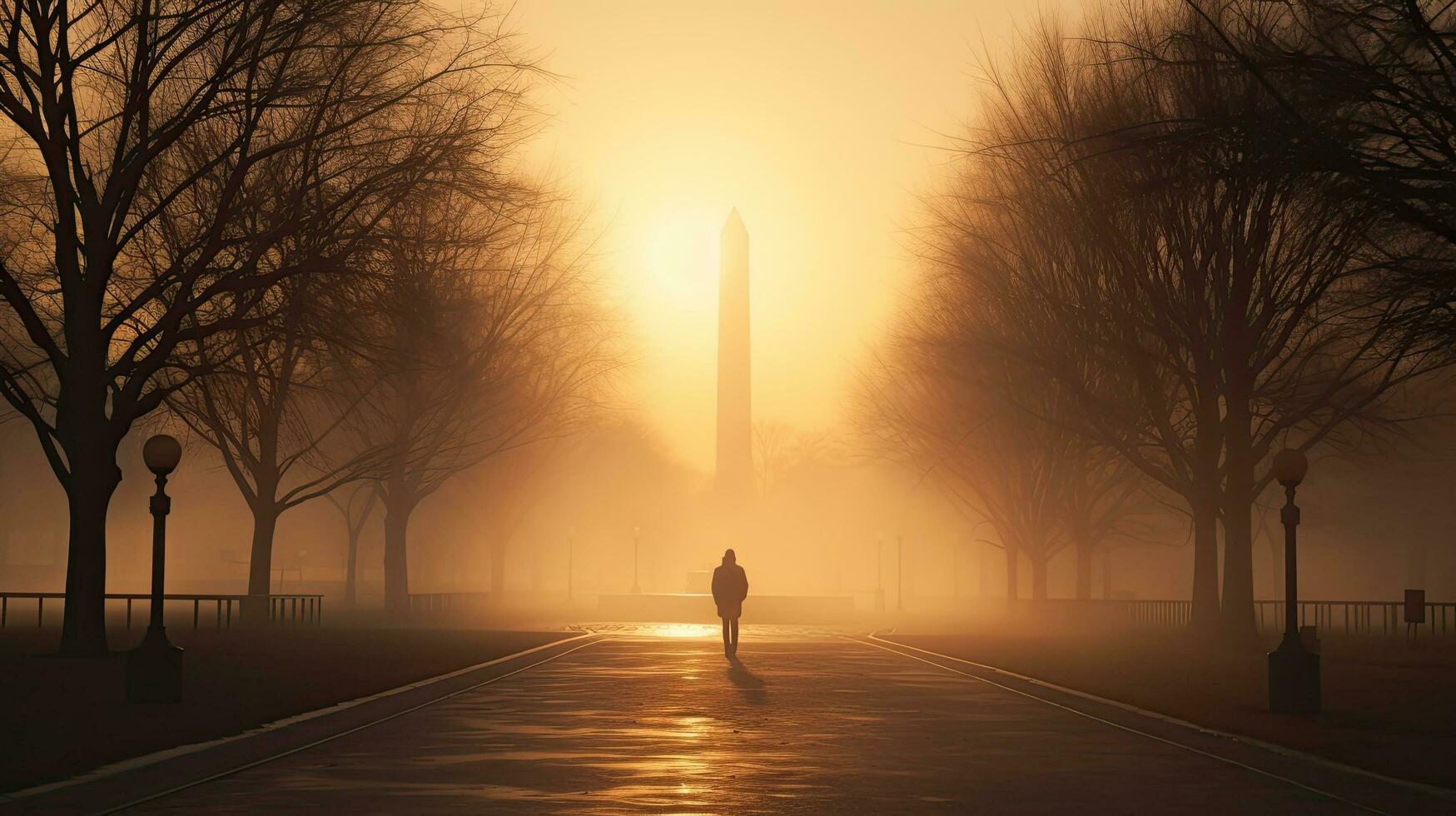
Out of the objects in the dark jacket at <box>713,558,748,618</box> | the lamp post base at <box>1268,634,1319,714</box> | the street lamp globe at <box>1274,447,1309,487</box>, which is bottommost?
the lamp post base at <box>1268,634,1319,714</box>

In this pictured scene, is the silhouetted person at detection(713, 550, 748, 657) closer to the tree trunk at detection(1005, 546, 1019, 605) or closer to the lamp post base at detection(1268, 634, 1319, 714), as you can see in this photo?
the lamp post base at detection(1268, 634, 1319, 714)

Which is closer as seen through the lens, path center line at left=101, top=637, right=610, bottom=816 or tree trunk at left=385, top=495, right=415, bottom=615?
path center line at left=101, top=637, right=610, bottom=816

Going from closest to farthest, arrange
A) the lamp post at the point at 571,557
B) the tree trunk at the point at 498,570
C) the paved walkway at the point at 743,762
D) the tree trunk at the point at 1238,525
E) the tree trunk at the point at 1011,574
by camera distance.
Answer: the paved walkway at the point at 743,762 → the tree trunk at the point at 1238,525 → the tree trunk at the point at 1011,574 → the tree trunk at the point at 498,570 → the lamp post at the point at 571,557

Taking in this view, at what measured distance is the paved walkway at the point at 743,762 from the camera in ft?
36.9

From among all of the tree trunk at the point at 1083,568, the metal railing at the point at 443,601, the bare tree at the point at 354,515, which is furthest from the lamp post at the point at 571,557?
the tree trunk at the point at 1083,568

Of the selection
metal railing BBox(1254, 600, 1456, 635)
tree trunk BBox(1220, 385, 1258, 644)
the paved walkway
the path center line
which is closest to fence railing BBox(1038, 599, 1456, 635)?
metal railing BBox(1254, 600, 1456, 635)

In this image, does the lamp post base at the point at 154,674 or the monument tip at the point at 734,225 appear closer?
the lamp post base at the point at 154,674

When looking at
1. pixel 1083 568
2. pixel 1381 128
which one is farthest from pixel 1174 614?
pixel 1381 128

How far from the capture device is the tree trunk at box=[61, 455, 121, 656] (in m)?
23.6

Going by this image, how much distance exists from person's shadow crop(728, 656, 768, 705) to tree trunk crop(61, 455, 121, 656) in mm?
9075

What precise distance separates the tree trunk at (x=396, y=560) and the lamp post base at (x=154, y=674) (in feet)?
107

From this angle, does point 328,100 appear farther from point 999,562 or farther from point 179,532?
point 179,532

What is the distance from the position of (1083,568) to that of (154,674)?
40110mm

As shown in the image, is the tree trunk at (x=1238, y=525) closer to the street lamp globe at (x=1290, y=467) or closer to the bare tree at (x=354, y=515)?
the street lamp globe at (x=1290, y=467)
